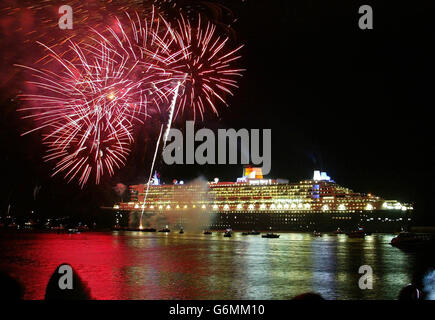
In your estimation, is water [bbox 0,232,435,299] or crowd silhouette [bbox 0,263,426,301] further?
water [bbox 0,232,435,299]

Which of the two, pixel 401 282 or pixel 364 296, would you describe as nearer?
pixel 364 296

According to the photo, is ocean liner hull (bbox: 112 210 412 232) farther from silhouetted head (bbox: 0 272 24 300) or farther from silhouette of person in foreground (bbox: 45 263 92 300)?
silhouetted head (bbox: 0 272 24 300)

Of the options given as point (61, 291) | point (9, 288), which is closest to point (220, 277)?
point (61, 291)

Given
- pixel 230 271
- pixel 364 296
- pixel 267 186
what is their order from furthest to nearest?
1. pixel 267 186
2. pixel 230 271
3. pixel 364 296

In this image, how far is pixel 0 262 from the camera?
76.9ft

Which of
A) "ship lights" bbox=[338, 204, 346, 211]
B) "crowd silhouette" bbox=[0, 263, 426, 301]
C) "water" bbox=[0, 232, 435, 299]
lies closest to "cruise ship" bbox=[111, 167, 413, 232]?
"ship lights" bbox=[338, 204, 346, 211]

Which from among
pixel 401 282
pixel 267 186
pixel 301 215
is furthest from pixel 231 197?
pixel 401 282

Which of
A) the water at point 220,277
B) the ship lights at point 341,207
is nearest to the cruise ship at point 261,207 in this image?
the ship lights at point 341,207

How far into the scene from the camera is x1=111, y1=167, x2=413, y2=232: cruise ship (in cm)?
6731

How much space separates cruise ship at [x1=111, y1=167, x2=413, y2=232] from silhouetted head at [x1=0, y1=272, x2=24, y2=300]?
58235 mm
